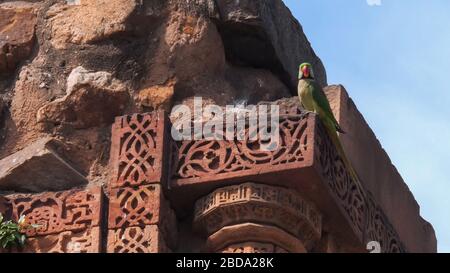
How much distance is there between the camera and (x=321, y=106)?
16484 millimetres

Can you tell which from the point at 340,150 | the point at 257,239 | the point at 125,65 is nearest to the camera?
the point at 257,239

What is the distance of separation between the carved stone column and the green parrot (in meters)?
0.58

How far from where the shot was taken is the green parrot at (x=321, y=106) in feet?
53.7

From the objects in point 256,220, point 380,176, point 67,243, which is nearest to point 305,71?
point 380,176

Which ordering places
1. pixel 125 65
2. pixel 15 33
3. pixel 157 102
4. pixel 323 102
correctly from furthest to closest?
pixel 15 33
pixel 125 65
pixel 157 102
pixel 323 102

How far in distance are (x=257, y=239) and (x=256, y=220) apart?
121 mm

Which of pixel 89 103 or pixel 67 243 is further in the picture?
pixel 89 103

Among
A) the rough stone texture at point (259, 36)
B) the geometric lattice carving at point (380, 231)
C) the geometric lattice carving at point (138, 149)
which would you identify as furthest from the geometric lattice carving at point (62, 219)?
the geometric lattice carving at point (380, 231)

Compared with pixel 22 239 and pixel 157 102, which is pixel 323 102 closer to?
pixel 157 102

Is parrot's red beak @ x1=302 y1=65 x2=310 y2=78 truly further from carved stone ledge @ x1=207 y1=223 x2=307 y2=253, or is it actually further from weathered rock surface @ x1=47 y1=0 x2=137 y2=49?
carved stone ledge @ x1=207 y1=223 x2=307 y2=253

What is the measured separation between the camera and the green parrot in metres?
16.4

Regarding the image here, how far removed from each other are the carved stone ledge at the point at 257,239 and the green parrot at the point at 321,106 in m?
0.85

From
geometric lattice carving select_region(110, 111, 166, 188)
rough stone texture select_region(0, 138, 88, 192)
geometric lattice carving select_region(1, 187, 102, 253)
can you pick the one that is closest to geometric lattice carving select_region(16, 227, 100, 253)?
geometric lattice carving select_region(1, 187, 102, 253)
